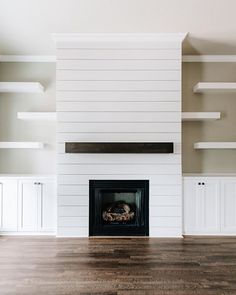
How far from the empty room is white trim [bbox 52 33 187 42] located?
1 cm

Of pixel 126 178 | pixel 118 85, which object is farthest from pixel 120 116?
pixel 126 178

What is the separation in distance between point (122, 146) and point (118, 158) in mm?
231

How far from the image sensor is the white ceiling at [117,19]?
11.2 feet

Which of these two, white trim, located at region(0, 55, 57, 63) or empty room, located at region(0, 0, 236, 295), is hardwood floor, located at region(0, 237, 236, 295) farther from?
white trim, located at region(0, 55, 57, 63)

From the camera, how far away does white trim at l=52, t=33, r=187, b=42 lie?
4.27m

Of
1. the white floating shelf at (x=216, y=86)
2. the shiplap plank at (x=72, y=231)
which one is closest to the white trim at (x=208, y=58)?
the white floating shelf at (x=216, y=86)

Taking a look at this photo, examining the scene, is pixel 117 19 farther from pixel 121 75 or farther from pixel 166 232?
pixel 166 232

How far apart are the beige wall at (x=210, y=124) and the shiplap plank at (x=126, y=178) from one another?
0.58 meters

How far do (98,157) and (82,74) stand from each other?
3.76 feet

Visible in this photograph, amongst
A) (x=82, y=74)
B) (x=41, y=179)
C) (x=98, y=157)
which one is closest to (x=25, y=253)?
(x=41, y=179)

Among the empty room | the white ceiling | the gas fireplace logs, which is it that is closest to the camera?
the white ceiling

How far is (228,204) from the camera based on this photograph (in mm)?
4441

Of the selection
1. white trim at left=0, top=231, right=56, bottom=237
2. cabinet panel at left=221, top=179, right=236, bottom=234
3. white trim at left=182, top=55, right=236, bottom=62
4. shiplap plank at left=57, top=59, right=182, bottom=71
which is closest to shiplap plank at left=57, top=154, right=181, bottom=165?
cabinet panel at left=221, top=179, right=236, bottom=234

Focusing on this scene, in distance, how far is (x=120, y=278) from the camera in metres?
2.89
